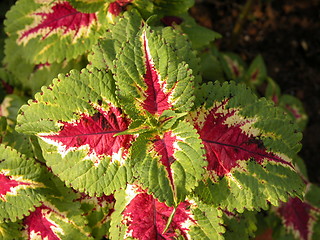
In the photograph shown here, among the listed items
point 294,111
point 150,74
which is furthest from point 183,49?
point 294,111

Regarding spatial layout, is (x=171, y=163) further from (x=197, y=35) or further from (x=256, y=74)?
(x=256, y=74)

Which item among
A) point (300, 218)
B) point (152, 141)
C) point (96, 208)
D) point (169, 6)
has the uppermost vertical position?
point (169, 6)

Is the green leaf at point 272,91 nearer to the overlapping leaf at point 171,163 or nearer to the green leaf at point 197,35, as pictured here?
the green leaf at point 197,35

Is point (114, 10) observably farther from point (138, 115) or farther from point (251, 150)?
point (251, 150)

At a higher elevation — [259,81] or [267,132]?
[267,132]

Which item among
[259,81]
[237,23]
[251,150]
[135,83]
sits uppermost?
[135,83]

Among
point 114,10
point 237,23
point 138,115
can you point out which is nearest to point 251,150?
point 138,115
